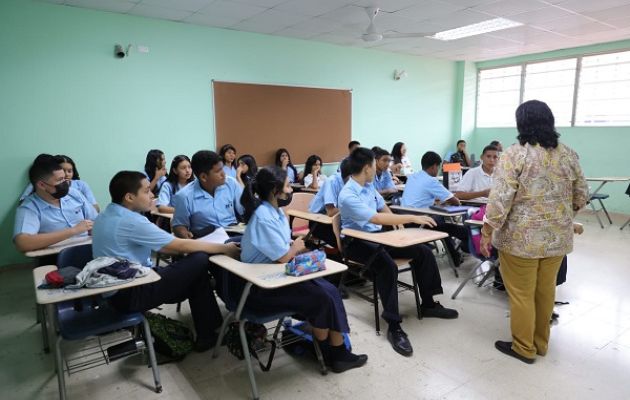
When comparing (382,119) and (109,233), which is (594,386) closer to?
(109,233)

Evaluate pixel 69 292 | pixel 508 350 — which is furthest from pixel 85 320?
pixel 508 350

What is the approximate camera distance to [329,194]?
364 centimetres

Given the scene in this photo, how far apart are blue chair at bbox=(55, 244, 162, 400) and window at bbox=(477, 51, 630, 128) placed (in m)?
6.45

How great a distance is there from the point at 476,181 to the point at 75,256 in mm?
3840

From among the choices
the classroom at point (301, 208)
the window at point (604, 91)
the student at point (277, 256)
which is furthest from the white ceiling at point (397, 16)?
the student at point (277, 256)

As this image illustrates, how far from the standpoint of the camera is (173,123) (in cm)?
525

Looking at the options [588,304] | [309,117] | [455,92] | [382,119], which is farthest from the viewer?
[455,92]

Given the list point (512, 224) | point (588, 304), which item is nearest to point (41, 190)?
point (512, 224)

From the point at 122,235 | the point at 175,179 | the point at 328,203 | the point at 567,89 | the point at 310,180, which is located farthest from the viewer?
the point at 567,89

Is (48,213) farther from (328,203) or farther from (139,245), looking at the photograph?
(328,203)

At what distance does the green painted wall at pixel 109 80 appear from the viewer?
4.26m

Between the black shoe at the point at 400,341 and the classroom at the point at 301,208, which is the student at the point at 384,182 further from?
the black shoe at the point at 400,341

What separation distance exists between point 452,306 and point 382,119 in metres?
4.88

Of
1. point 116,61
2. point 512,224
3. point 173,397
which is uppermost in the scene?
point 116,61
